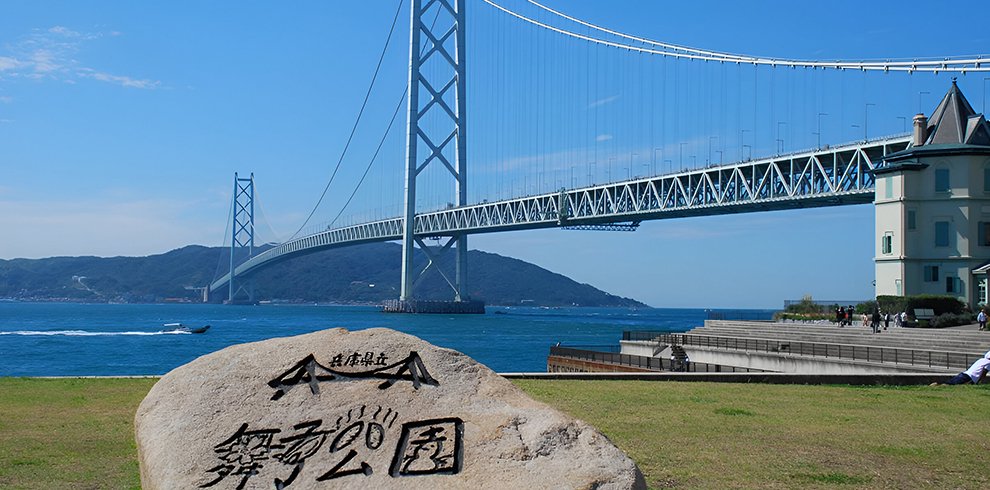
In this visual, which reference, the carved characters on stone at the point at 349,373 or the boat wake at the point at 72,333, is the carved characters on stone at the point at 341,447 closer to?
the carved characters on stone at the point at 349,373

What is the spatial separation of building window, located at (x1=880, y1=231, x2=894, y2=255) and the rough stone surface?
26258 millimetres

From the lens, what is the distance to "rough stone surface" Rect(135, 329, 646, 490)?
15.7 ft

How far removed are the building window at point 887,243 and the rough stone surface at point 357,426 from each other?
26.3m

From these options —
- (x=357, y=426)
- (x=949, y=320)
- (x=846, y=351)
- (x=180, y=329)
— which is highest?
(x=949, y=320)

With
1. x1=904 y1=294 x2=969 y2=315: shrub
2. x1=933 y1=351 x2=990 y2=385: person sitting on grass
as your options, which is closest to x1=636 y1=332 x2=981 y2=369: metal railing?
x1=933 y1=351 x2=990 y2=385: person sitting on grass

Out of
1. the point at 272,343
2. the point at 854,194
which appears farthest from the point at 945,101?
the point at 272,343

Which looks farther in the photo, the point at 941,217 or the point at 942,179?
the point at 942,179

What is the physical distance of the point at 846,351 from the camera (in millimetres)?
19781

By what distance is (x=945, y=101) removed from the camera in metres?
30.3

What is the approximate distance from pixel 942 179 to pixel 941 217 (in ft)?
3.43

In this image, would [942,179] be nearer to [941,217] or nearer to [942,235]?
[941,217]

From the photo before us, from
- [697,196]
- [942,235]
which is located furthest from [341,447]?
[697,196]

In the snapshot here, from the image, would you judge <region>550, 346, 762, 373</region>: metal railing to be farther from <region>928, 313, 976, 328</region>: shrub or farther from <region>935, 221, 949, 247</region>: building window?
<region>935, 221, 949, 247</region>: building window

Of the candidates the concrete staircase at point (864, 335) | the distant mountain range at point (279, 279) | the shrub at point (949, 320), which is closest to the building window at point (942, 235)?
the shrub at point (949, 320)
